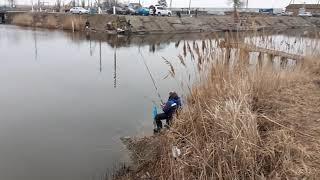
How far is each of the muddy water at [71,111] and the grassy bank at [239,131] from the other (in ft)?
3.48

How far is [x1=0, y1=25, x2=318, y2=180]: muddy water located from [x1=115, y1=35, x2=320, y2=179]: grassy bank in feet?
3.48

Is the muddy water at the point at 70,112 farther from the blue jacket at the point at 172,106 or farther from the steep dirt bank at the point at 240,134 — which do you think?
the steep dirt bank at the point at 240,134

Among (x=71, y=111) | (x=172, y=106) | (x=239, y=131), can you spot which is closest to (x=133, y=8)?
(x=71, y=111)

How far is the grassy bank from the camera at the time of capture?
13.1 feet

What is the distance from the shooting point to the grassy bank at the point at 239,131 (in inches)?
157

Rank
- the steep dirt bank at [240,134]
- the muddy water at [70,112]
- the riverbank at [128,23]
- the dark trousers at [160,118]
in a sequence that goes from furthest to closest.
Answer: the riverbank at [128,23] < the dark trousers at [160,118] < the muddy water at [70,112] < the steep dirt bank at [240,134]

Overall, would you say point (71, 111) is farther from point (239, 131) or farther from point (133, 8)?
point (133, 8)

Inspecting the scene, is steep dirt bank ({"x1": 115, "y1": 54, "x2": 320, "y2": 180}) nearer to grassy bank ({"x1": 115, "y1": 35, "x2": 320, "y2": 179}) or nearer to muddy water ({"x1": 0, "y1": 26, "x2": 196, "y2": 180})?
grassy bank ({"x1": 115, "y1": 35, "x2": 320, "y2": 179})

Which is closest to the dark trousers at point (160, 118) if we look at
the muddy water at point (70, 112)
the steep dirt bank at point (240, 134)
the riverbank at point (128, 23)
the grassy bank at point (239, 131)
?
the muddy water at point (70, 112)

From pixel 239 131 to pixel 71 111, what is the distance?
6.47 meters

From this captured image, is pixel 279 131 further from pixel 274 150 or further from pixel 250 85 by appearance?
pixel 250 85

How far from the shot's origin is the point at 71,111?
984 cm

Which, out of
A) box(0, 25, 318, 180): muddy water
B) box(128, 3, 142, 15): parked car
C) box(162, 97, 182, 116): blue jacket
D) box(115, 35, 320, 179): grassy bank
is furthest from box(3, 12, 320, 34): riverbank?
box(115, 35, 320, 179): grassy bank

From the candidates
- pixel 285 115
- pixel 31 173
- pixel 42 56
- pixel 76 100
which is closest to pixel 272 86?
pixel 285 115
